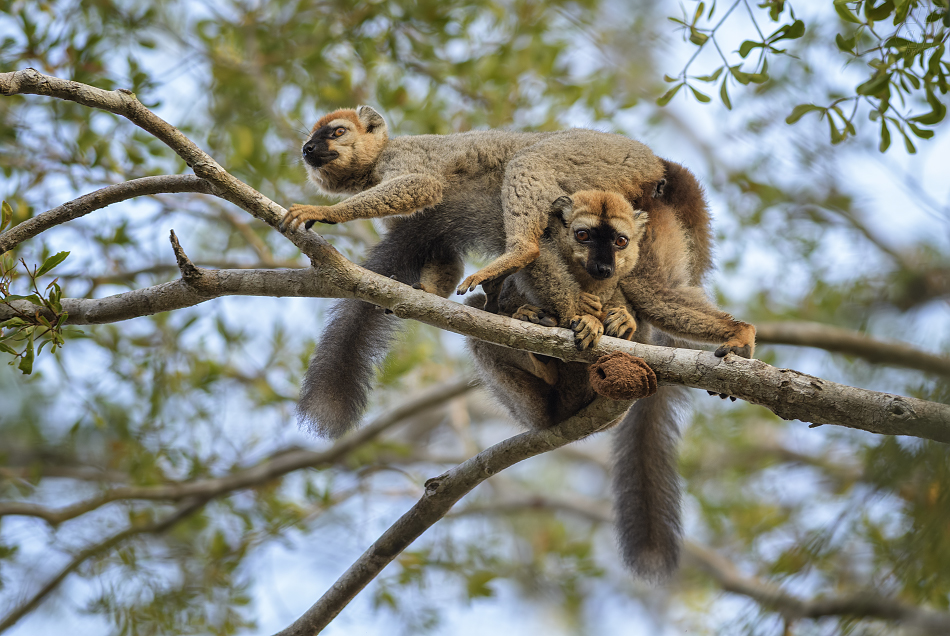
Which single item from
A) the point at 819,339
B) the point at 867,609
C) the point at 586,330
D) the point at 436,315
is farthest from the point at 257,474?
the point at 867,609

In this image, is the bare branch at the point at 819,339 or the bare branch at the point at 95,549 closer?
the bare branch at the point at 95,549

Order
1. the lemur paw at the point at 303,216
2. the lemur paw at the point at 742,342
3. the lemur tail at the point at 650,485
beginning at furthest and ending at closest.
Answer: the lemur tail at the point at 650,485, the lemur paw at the point at 303,216, the lemur paw at the point at 742,342

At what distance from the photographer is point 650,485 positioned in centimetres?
509

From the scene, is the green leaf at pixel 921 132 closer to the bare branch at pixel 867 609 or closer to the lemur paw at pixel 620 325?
the lemur paw at pixel 620 325

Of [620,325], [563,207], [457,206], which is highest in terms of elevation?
[457,206]

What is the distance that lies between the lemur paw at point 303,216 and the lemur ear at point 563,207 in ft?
4.25

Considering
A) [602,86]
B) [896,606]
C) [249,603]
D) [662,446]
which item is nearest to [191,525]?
[249,603]

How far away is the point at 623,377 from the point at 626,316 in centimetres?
83

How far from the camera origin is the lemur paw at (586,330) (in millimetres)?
3613

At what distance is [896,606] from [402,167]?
3.64m

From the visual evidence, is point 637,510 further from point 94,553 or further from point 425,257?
point 94,553

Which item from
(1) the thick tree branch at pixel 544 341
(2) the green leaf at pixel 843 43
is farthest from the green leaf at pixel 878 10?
(1) the thick tree branch at pixel 544 341

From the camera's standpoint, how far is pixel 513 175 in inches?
174

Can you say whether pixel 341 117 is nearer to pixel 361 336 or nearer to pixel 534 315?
pixel 361 336
